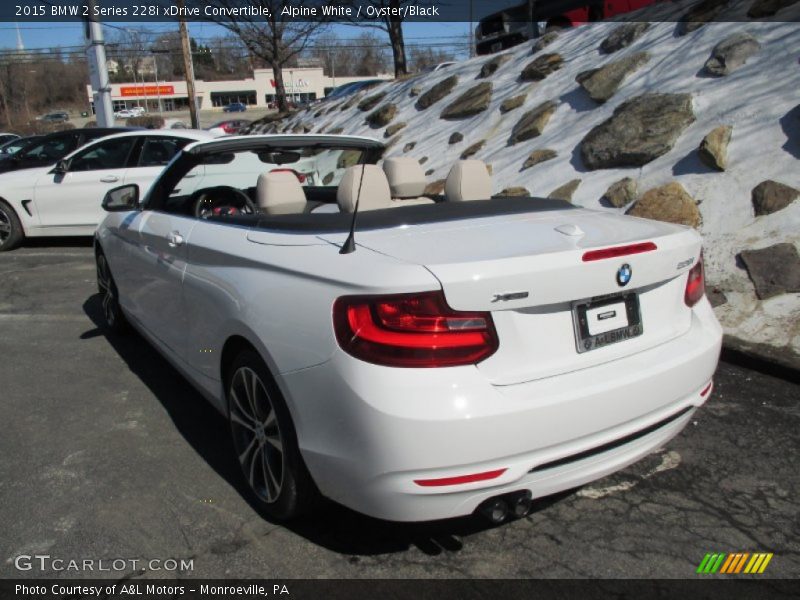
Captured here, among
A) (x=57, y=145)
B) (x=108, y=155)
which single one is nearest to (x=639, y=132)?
(x=108, y=155)

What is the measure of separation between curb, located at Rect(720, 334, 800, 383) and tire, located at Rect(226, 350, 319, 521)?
3167 millimetres

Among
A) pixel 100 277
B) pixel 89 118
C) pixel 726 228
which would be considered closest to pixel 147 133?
pixel 100 277

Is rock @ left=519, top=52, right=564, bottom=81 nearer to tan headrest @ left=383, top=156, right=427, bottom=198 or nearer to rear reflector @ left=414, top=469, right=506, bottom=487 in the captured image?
tan headrest @ left=383, top=156, right=427, bottom=198

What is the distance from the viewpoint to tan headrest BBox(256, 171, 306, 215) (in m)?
3.41

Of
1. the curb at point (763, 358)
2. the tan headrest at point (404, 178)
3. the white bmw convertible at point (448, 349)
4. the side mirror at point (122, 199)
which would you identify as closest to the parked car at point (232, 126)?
the side mirror at point (122, 199)

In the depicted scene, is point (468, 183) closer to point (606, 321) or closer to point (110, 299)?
point (606, 321)

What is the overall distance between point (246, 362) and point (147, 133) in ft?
24.6

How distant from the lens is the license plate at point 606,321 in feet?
7.64

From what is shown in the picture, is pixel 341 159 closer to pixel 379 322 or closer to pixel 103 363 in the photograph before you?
pixel 103 363

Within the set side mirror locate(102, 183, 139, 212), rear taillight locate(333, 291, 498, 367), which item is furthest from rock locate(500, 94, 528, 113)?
rear taillight locate(333, 291, 498, 367)

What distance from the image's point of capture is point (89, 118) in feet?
319

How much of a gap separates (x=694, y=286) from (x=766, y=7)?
22.1 ft

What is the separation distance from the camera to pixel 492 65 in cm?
1189

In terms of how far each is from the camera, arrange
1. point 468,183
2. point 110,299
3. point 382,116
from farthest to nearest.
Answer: point 382,116 < point 110,299 < point 468,183
